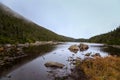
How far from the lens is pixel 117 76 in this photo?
27.3 m

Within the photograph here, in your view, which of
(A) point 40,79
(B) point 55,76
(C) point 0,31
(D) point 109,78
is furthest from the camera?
(C) point 0,31

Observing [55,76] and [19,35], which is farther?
[19,35]

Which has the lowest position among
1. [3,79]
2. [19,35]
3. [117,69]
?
[3,79]

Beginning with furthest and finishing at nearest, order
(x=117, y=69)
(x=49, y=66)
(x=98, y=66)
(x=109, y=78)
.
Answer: (x=49, y=66), (x=98, y=66), (x=117, y=69), (x=109, y=78)

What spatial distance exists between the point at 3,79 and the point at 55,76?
9.51 metres

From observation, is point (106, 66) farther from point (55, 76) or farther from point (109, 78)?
point (55, 76)

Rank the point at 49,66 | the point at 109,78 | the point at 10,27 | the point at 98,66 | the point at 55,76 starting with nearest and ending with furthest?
the point at 109,78 → the point at 98,66 → the point at 55,76 → the point at 49,66 → the point at 10,27

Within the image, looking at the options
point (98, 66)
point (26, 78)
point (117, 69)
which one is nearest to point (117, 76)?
point (117, 69)

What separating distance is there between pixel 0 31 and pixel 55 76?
10785 centimetres

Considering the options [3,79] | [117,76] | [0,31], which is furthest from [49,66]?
[0,31]

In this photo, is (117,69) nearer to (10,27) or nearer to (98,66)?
(98,66)

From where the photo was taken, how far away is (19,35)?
15800 centimetres

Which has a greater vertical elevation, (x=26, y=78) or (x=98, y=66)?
(x=98, y=66)

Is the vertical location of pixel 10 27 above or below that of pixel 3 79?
above
